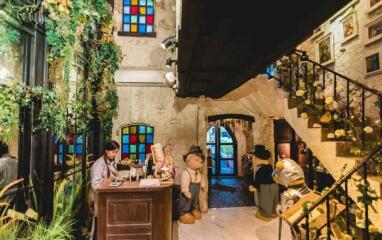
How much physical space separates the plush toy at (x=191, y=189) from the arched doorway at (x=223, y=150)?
7.73 metres

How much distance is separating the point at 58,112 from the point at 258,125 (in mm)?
5641

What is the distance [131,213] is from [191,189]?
2.18 metres

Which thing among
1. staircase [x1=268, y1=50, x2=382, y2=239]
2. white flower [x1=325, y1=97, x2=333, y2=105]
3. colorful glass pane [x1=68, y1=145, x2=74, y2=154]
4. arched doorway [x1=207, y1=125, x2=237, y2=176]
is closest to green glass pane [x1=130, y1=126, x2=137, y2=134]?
colorful glass pane [x1=68, y1=145, x2=74, y2=154]

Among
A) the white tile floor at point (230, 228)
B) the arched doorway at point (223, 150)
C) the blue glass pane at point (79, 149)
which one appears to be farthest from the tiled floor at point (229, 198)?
the arched doorway at point (223, 150)

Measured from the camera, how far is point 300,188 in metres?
3.97

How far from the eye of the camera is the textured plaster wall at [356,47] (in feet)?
16.2

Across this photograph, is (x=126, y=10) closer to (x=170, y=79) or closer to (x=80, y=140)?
(x=170, y=79)

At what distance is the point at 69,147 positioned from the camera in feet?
14.7

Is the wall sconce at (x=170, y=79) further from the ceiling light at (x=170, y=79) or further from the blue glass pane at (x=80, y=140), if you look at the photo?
the blue glass pane at (x=80, y=140)

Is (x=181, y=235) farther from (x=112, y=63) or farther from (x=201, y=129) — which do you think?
(x=112, y=63)

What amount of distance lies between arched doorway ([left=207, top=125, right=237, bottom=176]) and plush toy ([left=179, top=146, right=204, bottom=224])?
7732 mm

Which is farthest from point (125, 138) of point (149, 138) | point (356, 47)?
point (356, 47)

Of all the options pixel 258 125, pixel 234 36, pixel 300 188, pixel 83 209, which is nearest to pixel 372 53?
pixel 300 188

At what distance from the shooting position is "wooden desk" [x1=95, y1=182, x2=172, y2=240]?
154 inches
